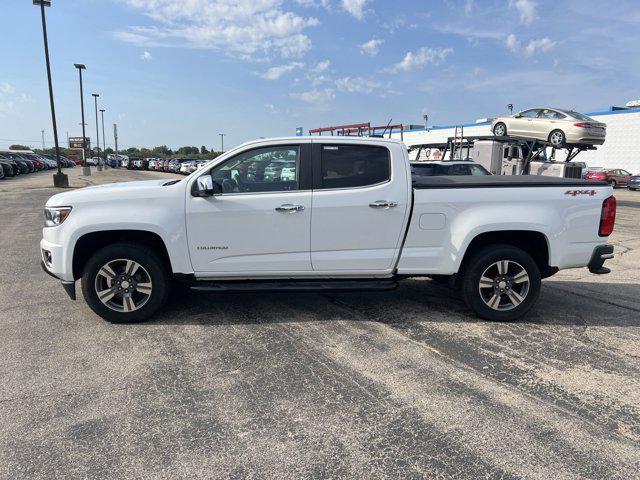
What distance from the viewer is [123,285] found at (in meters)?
4.75

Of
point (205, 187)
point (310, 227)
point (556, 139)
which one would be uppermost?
point (556, 139)

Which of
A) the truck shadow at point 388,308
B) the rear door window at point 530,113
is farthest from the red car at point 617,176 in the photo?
the truck shadow at point 388,308

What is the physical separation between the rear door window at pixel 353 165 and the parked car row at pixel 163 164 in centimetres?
3598

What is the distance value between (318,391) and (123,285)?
2.43 metres

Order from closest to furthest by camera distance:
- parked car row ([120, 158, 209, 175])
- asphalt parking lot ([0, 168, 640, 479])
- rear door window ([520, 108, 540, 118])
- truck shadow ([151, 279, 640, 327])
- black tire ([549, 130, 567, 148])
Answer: asphalt parking lot ([0, 168, 640, 479]) < truck shadow ([151, 279, 640, 327]) < black tire ([549, 130, 567, 148]) < rear door window ([520, 108, 540, 118]) < parked car row ([120, 158, 209, 175])

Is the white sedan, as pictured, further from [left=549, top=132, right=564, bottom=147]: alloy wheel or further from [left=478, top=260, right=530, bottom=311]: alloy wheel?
[left=478, top=260, right=530, bottom=311]: alloy wheel

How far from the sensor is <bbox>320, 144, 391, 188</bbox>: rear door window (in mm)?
4777

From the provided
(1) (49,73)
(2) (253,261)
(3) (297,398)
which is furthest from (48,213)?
(1) (49,73)

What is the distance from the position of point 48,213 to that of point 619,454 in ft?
16.7

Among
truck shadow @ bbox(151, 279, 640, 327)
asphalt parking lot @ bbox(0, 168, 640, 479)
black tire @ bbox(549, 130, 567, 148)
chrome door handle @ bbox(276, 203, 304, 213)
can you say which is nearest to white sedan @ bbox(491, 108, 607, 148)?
black tire @ bbox(549, 130, 567, 148)

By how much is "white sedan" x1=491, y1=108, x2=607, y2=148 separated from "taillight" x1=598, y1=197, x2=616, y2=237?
14475mm

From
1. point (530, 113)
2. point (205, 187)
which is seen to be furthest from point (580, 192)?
point (530, 113)

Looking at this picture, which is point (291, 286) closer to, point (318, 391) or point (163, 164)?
point (318, 391)

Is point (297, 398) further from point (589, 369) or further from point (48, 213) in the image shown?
point (48, 213)
